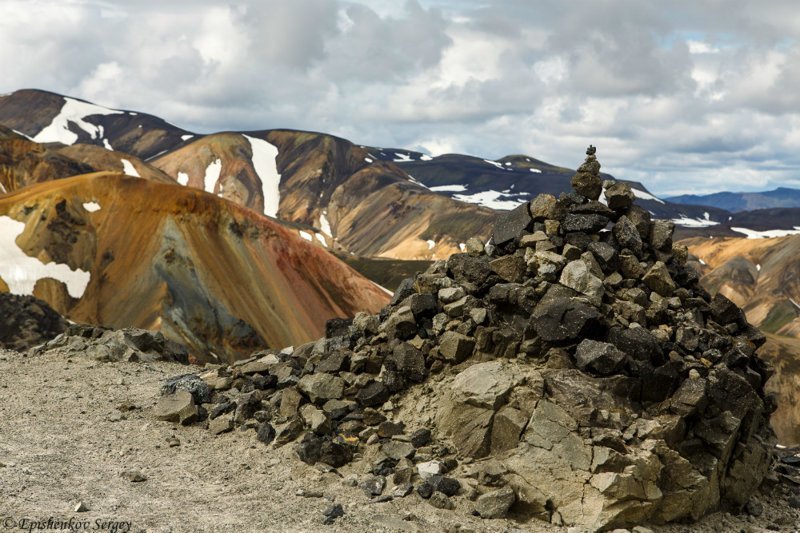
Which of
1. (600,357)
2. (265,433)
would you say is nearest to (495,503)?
(600,357)

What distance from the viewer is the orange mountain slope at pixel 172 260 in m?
54.4

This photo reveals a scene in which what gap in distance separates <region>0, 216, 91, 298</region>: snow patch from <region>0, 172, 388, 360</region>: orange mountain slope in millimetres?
516

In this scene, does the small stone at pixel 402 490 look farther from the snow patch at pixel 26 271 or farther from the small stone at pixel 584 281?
the snow patch at pixel 26 271

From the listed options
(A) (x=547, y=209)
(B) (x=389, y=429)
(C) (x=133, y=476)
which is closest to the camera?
(C) (x=133, y=476)

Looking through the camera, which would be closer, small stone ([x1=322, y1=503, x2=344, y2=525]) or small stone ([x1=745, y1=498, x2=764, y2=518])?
small stone ([x1=322, y1=503, x2=344, y2=525])

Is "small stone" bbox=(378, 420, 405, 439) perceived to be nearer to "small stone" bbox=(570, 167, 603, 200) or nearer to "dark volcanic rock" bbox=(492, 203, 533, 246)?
"dark volcanic rock" bbox=(492, 203, 533, 246)

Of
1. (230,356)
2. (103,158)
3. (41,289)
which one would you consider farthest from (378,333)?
(103,158)

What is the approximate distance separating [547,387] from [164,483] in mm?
8783

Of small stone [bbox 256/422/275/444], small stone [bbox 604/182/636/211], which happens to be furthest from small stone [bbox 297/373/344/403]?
small stone [bbox 604/182/636/211]

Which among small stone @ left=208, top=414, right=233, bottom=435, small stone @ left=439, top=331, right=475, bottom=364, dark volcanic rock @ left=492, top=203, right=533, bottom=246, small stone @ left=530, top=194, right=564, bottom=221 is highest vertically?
small stone @ left=530, top=194, right=564, bottom=221

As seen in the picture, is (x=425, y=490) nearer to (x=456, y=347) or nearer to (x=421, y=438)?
(x=421, y=438)

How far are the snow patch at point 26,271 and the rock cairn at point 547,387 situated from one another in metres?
39.9

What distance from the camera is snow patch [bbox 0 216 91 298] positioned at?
5609cm

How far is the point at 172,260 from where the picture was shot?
57.4m
